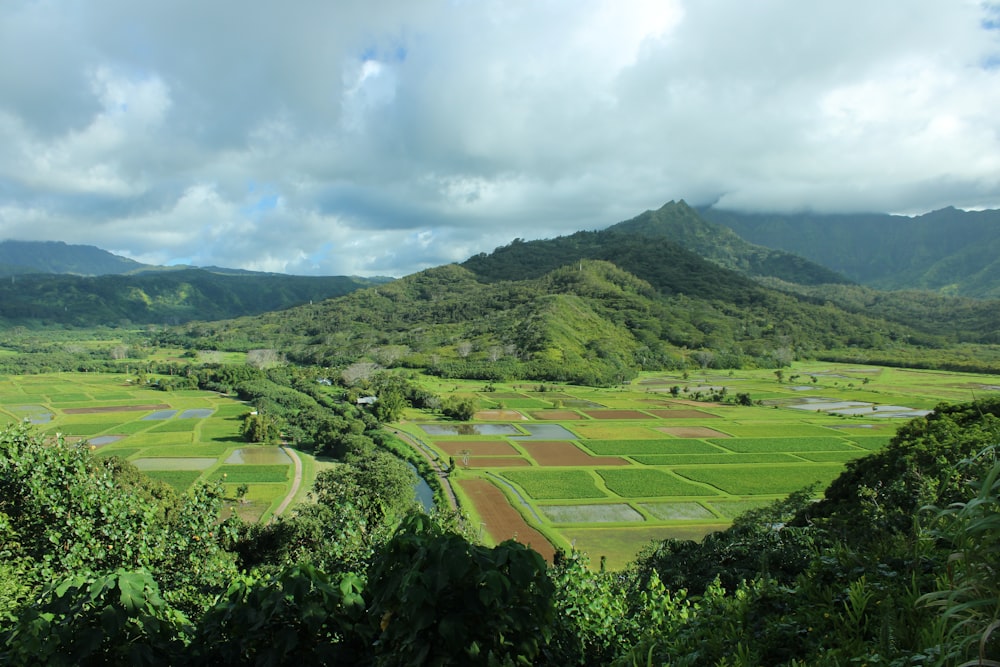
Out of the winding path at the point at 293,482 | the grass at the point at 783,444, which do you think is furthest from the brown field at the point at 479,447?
the grass at the point at 783,444

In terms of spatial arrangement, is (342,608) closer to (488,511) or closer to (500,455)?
(488,511)

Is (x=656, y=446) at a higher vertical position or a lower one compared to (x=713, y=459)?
higher

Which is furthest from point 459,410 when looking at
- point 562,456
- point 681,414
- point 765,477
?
point 765,477

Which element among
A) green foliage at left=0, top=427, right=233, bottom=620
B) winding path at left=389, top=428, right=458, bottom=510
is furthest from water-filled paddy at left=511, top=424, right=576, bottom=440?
green foliage at left=0, top=427, right=233, bottom=620

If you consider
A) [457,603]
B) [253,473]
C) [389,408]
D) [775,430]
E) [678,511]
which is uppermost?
[457,603]

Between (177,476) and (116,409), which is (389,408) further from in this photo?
(116,409)

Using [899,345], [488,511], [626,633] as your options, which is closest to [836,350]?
[899,345]
